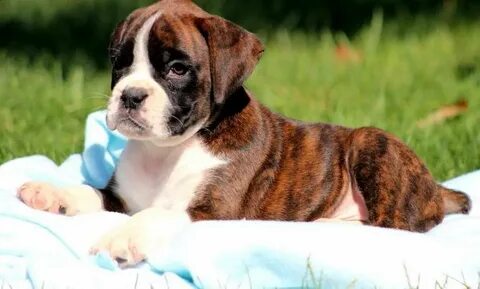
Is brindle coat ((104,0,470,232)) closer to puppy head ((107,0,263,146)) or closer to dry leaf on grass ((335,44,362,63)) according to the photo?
puppy head ((107,0,263,146))

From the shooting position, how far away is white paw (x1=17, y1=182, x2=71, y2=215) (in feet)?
19.6

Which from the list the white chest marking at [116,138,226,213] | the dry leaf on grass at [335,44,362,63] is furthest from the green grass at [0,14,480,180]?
the white chest marking at [116,138,226,213]

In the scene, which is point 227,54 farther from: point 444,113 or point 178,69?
point 444,113

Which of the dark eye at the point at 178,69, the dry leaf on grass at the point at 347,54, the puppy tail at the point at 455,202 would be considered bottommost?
the dry leaf on grass at the point at 347,54

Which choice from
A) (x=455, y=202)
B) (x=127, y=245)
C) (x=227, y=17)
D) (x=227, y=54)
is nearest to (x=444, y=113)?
(x=455, y=202)

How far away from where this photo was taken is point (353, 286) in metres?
5.09

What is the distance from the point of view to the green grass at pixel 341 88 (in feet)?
26.5

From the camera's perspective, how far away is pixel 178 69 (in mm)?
5691

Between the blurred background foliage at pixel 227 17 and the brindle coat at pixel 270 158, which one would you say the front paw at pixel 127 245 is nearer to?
the brindle coat at pixel 270 158

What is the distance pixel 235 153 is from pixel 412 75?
4.21 metres

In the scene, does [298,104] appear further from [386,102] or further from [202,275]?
[202,275]

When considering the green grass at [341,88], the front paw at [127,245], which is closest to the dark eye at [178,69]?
the front paw at [127,245]

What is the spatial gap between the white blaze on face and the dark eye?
0.32 feet

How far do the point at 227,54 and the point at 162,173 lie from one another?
0.72 metres
